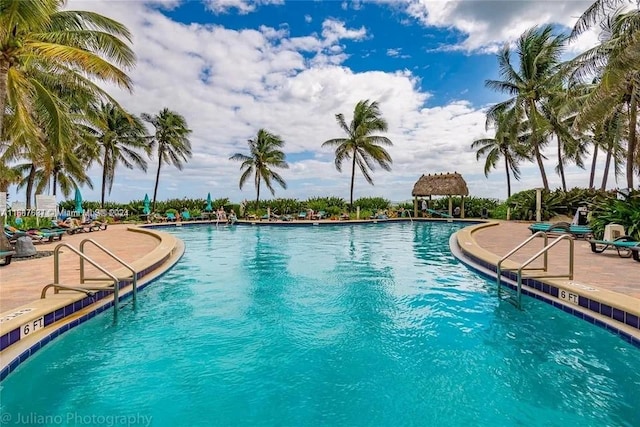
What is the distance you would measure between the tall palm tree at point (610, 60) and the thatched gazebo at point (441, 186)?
11750mm

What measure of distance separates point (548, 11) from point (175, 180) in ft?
87.6

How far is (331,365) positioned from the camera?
12.9 feet

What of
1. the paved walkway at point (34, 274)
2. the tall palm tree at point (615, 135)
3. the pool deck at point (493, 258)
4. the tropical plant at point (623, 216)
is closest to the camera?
the paved walkway at point (34, 274)

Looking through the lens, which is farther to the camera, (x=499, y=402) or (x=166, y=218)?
(x=166, y=218)

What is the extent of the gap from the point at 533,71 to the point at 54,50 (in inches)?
924

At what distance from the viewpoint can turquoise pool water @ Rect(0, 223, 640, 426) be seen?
3090mm

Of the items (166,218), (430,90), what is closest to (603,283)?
(430,90)

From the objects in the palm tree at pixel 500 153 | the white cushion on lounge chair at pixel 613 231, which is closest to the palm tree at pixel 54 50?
the white cushion on lounge chair at pixel 613 231

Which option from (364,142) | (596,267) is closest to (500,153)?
(364,142)

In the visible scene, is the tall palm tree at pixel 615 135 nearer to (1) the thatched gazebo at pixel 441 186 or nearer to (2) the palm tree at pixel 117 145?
(1) the thatched gazebo at pixel 441 186

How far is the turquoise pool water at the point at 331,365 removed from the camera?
3090mm

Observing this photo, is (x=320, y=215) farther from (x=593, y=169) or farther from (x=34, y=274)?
(x=593, y=169)

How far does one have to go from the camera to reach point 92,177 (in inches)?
1175

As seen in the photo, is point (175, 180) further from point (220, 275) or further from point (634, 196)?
point (634, 196)
